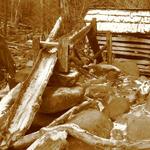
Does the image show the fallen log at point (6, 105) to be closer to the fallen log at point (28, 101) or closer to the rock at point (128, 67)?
the fallen log at point (28, 101)

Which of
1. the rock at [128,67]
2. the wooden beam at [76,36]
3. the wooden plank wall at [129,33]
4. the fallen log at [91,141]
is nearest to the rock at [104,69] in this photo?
the rock at [128,67]

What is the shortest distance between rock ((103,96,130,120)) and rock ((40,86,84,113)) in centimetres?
65

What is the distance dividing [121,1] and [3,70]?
9744 mm

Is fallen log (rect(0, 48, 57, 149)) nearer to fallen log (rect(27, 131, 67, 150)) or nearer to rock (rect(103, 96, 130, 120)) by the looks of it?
fallen log (rect(27, 131, 67, 150))

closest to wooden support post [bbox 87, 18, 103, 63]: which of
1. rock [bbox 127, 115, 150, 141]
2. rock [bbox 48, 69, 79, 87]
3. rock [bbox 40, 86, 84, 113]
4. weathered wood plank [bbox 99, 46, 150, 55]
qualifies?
weathered wood plank [bbox 99, 46, 150, 55]

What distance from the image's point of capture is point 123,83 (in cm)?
951

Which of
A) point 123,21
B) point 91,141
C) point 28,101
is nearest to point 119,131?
point 91,141

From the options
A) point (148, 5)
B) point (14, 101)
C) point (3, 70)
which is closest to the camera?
point (14, 101)

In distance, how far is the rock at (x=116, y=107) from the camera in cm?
730

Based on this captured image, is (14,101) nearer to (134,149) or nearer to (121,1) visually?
(134,149)

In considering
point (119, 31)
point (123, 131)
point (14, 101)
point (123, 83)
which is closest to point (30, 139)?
point (14, 101)

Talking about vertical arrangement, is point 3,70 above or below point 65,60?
below

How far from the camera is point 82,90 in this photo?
24.0ft

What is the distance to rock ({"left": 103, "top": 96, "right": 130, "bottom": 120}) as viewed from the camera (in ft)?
24.0
